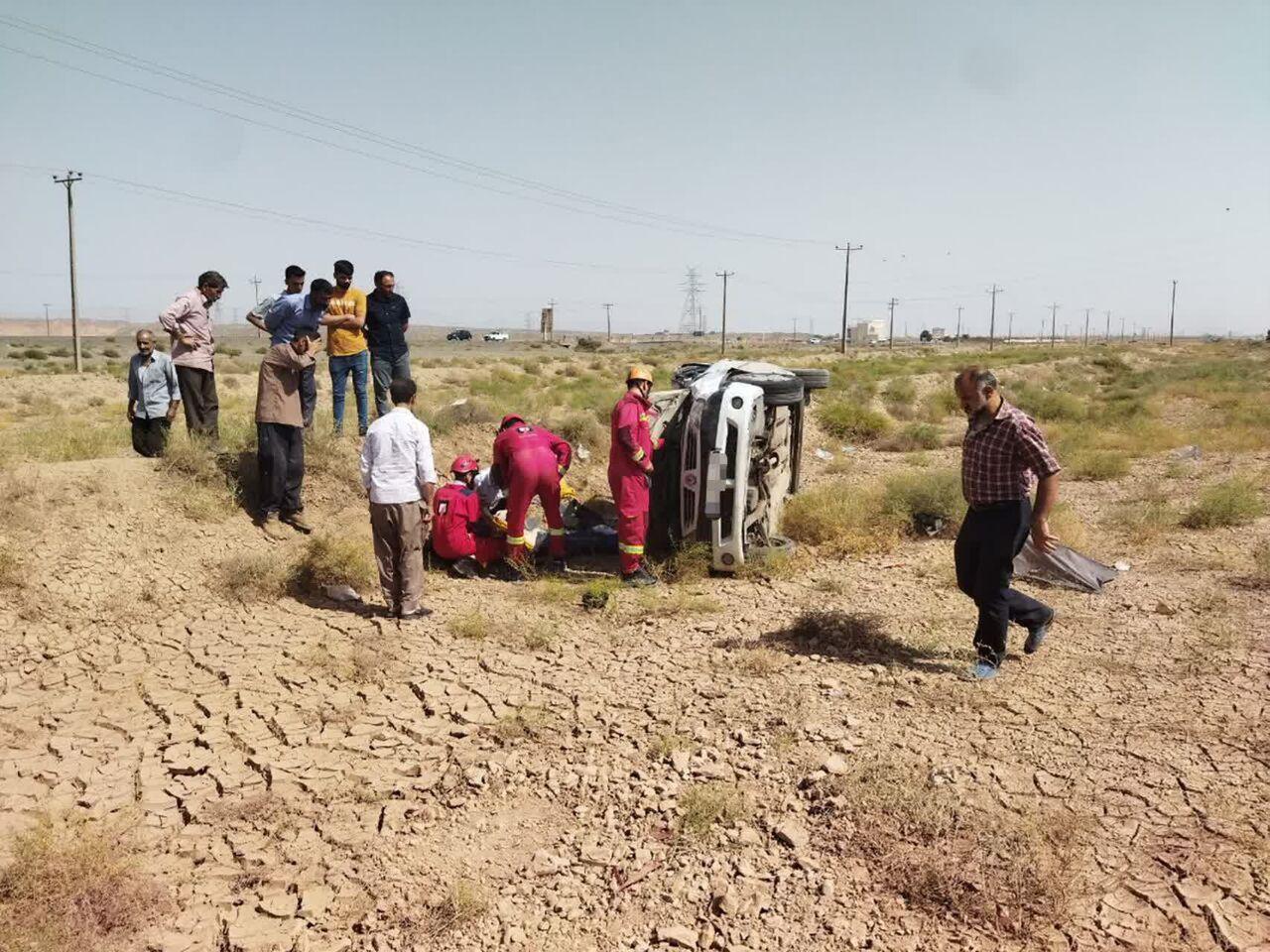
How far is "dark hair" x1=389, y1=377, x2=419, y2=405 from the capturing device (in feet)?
20.7

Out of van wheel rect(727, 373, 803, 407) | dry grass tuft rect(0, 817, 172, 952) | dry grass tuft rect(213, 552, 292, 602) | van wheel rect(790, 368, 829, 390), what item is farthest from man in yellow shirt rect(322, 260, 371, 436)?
dry grass tuft rect(0, 817, 172, 952)

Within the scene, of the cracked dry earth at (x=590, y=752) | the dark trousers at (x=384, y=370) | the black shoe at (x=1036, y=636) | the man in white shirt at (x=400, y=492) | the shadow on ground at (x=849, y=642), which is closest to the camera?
the cracked dry earth at (x=590, y=752)

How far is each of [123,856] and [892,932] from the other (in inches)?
127

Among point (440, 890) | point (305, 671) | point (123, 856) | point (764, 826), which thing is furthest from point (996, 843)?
point (305, 671)

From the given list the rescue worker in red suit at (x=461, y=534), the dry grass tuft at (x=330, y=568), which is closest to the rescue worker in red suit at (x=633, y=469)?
the rescue worker in red suit at (x=461, y=534)

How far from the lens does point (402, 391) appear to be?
633 cm

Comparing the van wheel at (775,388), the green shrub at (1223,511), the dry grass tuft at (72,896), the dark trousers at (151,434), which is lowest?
the dry grass tuft at (72,896)

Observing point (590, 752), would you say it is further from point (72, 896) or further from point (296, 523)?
point (296, 523)

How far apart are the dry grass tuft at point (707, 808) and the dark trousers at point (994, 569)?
2157 millimetres

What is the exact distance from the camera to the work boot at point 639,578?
7.45 meters

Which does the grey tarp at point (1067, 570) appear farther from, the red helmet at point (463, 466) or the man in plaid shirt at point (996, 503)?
the red helmet at point (463, 466)

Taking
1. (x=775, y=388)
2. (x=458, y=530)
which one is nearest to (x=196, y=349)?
(x=458, y=530)

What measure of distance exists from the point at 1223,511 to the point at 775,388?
5.11 metres

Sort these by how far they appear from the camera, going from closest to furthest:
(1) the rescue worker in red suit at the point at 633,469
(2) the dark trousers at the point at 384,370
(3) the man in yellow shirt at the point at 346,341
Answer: (1) the rescue worker in red suit at the point at 633,469 < (3) the man in yellow shirt at the point at 346,341 < (2) the dark trousers at the point at 384,370
